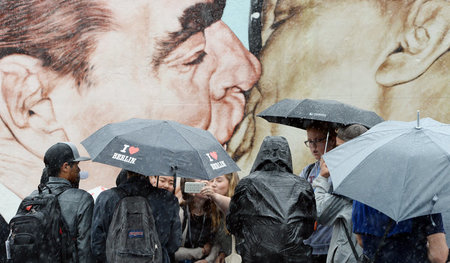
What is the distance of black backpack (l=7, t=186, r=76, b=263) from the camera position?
412 cm

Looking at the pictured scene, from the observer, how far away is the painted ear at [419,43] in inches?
275

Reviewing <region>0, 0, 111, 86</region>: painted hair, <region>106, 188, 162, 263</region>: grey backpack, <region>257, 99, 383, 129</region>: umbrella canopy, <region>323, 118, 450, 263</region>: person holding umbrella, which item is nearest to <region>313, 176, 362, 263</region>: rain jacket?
<region>323, 118, 450, 263</region>: person holding umbrella

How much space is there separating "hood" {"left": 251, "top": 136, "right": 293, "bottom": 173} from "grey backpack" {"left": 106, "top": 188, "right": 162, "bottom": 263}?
946 millimetres

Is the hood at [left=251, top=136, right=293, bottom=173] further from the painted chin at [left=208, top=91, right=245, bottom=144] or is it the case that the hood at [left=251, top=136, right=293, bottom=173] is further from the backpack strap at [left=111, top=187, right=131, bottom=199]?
the painted chin at [left=208, top=91, right=245, bottom=144]

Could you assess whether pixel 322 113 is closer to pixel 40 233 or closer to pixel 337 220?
pixel 337 220

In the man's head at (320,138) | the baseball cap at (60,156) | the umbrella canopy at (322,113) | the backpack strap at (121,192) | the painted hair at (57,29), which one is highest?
the painted hair at (57,29)

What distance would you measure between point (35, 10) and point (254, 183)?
4.93 meters

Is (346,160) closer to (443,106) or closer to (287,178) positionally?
(287,178)

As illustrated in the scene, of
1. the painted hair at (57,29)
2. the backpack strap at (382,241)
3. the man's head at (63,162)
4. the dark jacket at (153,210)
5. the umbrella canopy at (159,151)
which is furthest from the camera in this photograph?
the painted hair at (57,29)

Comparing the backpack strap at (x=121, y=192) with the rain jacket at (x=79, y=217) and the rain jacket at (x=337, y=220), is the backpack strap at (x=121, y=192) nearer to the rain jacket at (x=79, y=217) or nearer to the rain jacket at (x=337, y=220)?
the rain jacket at (x=79, y=217)

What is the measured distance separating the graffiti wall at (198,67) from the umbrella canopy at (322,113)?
6.44 feet

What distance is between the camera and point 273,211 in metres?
4.00

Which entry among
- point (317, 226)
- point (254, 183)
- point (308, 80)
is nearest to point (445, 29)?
point (308, 80)

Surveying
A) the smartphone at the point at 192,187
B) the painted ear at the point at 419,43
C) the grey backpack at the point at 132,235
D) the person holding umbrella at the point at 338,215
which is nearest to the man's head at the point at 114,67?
the painted ear at the point at 419,43
